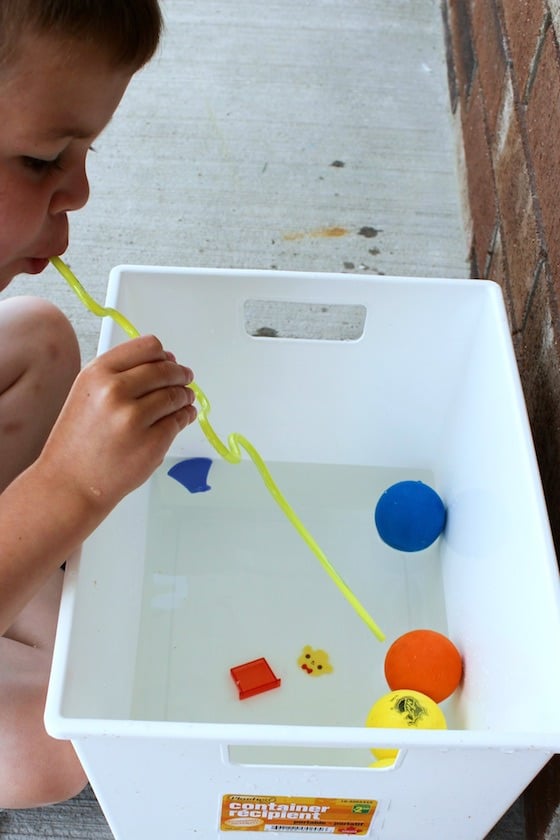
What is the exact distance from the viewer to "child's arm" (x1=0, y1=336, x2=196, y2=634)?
70cm

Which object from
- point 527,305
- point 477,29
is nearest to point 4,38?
point 527,305

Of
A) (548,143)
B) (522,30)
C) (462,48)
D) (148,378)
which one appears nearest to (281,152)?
(462,48)

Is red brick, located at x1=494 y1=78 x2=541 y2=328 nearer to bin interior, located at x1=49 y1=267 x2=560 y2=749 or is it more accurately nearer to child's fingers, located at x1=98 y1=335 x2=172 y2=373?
bin interior, located at x1=49 y1=267 x2=560 y2=749

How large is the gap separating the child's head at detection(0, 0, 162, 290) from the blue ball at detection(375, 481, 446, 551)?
0.44 metres

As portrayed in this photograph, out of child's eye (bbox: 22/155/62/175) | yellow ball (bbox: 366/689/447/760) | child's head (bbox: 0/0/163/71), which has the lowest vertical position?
yellow ball (bbox: 366/689/447/760)

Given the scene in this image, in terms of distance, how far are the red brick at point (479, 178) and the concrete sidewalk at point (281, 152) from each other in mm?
52

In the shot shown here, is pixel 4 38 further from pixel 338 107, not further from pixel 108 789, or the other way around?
pixel 338 107

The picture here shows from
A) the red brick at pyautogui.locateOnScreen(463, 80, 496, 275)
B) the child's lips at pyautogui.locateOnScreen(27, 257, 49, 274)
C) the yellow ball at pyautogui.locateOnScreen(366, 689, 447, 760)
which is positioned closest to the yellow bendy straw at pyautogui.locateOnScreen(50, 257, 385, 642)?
the child's lips at pyautogui.locateOnScreen(27, 257, 49, 274)

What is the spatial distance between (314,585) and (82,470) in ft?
1.17

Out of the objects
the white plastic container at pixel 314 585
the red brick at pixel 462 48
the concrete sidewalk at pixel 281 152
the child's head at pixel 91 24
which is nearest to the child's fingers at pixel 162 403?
the white plastic container at pixel 314 585

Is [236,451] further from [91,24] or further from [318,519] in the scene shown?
[91,24]

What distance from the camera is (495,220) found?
3.90 ft

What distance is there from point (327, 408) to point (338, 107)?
0.69m

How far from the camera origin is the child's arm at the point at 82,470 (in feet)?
2.31
